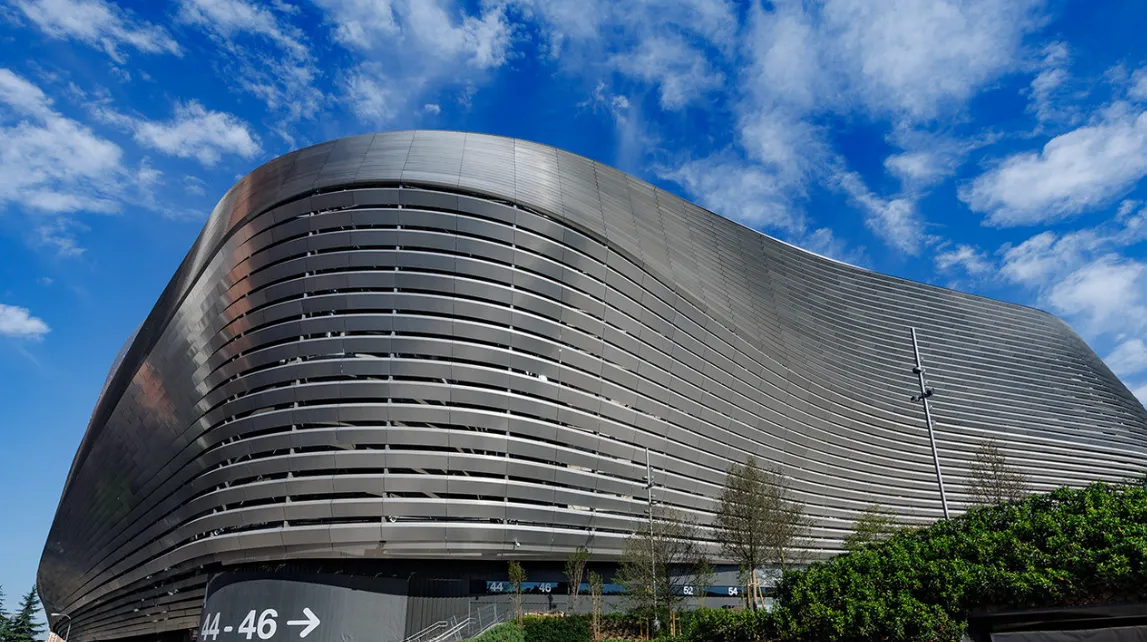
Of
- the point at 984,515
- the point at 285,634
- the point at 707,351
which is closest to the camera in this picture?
the point at 984,515

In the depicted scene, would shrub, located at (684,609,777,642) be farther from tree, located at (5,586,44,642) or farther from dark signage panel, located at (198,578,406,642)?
tree, located at (5,586,44,642)

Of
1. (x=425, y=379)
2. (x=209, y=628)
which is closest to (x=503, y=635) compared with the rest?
(x=425, y=379)

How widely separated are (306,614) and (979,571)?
103 ft

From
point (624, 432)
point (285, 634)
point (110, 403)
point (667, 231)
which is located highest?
point (667, 231)

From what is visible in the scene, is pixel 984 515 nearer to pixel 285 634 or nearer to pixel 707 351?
pixel 285 634

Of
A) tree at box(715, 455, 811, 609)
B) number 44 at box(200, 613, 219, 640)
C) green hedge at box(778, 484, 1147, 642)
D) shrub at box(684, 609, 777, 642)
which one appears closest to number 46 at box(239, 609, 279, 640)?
number 44 at box(200, 613, 219, 640)

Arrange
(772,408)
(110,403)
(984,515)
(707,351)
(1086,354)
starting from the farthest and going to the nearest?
(1086,354)
(110,403)
(772,408)
(707,351)
(984,515)

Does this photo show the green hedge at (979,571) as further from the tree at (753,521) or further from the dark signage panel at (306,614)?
the dark signage panel at (306,614)

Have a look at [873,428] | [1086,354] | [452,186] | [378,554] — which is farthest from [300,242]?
[1086,354]

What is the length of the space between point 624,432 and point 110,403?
204 ft

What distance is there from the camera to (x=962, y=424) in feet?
297

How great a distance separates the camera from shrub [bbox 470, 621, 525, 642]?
30062mm

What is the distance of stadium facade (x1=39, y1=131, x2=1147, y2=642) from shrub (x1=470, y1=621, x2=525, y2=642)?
20.3ft

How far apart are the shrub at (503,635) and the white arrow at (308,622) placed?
907cm
